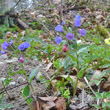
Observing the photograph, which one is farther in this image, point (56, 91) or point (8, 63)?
point (8, 63)

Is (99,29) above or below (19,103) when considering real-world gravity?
above

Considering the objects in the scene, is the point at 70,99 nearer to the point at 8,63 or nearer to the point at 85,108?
the point at 85,108

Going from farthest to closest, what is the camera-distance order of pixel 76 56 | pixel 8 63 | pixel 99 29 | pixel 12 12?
pixel 12 12, pixel 99 29, pixel 8 63, pixel 76 56

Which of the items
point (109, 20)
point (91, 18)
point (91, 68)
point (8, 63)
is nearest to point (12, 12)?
point (91, 18)

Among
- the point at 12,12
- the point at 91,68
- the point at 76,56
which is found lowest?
the point at 91,68

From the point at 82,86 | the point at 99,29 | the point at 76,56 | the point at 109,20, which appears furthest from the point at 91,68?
the point at 109,20

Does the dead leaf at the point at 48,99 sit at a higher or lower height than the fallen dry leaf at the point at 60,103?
higher

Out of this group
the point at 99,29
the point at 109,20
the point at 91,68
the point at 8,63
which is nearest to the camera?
the point at 91,68

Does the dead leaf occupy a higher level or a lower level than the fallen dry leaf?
higher

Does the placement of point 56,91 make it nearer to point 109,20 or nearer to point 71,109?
point 71,109
